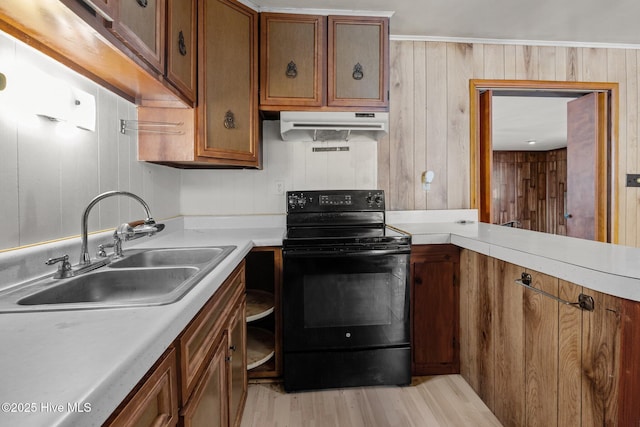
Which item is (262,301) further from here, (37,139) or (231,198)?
(37,139)

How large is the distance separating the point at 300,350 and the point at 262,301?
43 cm

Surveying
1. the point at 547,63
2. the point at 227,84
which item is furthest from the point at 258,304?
the point at 547,63

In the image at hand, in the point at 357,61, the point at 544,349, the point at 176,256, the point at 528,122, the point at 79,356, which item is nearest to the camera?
the point at 79,356

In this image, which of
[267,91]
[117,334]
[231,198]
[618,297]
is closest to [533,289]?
[618,297]

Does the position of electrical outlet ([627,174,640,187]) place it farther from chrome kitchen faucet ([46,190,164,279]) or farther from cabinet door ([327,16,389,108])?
chrome kitchen faucet ([46,190,164,279])

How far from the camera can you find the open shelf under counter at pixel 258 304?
73.0 inches

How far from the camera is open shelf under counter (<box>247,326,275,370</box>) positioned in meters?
1.84

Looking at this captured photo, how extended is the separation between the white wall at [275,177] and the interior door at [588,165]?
184 cm

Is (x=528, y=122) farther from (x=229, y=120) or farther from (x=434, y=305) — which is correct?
(x=229, y=120)

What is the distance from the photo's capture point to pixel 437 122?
99.3 inches

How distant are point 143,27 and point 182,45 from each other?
40 cm

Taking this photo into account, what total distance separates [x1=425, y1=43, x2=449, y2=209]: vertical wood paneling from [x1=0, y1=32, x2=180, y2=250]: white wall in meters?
2.01

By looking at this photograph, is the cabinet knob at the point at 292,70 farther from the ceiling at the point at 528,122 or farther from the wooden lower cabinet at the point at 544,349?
the ceiling at the point at 528,122

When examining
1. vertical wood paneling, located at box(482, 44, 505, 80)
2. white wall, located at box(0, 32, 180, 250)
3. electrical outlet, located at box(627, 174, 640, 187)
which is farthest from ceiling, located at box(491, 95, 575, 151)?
white wall, located at box(0, 32, 180, 250)
